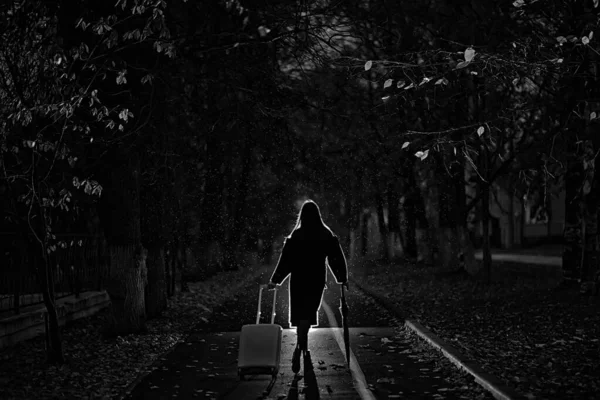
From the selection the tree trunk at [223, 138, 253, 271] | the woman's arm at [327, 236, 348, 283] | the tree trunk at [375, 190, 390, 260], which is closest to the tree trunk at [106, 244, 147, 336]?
the woman's arm at [327, 236, 348, 283]

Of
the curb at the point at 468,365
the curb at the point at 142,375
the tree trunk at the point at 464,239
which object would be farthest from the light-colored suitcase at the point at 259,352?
the tree trunk at the point at 464,239

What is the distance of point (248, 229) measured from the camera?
4519cm

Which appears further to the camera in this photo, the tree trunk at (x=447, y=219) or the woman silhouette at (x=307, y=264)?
the tree trunk at (x=447, y=219)

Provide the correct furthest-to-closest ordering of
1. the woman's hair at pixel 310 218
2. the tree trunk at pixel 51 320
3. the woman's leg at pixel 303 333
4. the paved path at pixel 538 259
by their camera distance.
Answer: the paved path at pixel 538 259 < the tree trunk at pixel 51 320 < the woman's hair at pixel 310 218 < the woman's leg at pixel 303 333

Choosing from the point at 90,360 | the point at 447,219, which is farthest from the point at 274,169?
the point at 447,219

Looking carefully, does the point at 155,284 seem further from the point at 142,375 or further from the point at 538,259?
the point at 538,259

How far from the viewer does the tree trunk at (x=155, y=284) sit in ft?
61.7

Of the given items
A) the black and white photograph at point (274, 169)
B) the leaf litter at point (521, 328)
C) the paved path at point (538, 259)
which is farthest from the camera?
the paved path at point (538, 259)

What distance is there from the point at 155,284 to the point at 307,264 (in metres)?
8.38

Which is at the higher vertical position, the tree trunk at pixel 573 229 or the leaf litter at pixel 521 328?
the tree trunk at pixel 573 229

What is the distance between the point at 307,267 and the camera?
1145cm

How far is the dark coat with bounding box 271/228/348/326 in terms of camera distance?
1134cm

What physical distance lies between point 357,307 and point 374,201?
2653cm

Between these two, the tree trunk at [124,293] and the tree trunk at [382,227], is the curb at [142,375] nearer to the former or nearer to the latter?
the tree trunk at [124,293]
